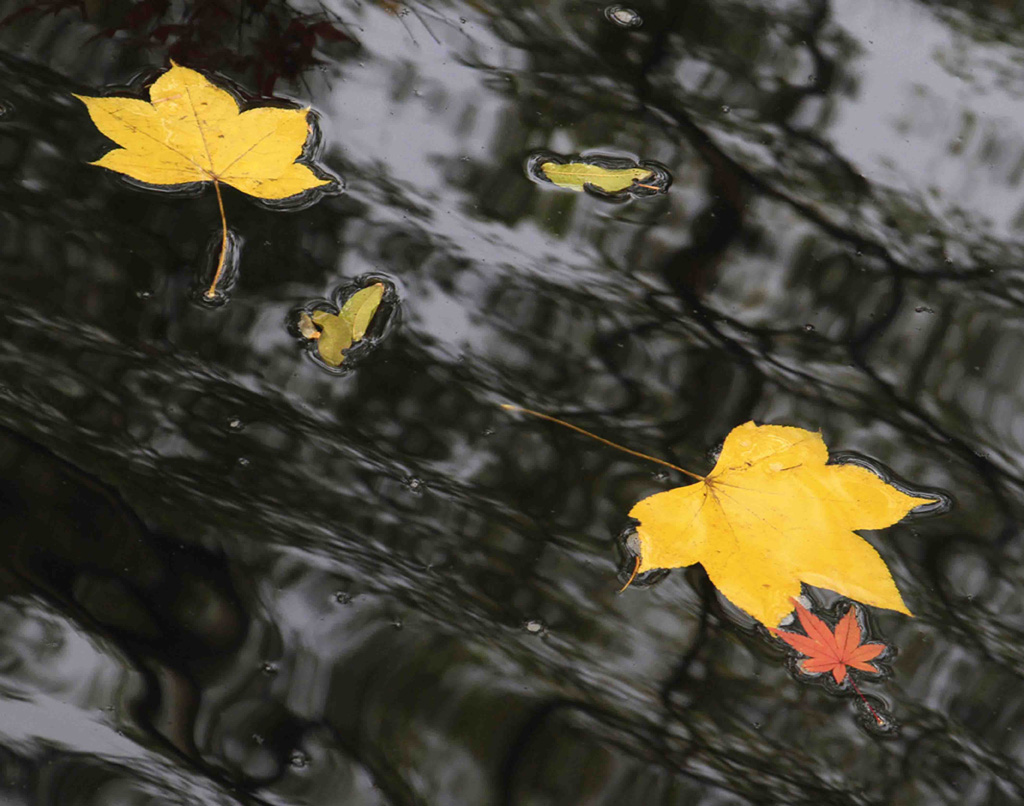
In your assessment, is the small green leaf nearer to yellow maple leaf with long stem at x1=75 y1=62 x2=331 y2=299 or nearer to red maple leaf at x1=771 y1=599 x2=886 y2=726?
yellow maple leaf with long stem at x1=75 y1=62 x2=331 y2=299

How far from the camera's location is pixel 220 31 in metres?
1.20

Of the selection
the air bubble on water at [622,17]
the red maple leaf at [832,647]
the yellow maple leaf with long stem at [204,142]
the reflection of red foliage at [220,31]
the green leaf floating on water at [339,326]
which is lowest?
the red maple leaf at [832,647]

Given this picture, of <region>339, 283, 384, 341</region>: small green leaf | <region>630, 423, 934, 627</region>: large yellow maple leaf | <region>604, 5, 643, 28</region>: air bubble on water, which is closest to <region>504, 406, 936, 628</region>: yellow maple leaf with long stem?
<region>630, 423, 934, 627</region>: large yellow maple leaf

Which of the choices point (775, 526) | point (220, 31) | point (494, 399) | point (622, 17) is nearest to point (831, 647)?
point (775, 526)

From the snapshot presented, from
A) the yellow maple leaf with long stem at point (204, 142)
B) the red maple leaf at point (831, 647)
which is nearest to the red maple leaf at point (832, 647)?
the red maple leaf at point (831, 647)

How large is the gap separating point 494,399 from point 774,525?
1.12 ft

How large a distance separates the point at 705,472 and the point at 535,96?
1.85 ft

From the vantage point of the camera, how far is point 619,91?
121 centimetres

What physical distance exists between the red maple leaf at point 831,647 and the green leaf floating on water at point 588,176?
569 millimetres

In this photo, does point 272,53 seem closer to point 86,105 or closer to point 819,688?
point 86,105

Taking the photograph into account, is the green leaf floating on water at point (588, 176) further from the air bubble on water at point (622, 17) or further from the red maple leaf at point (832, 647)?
the red maple leaf at point (832, 647)

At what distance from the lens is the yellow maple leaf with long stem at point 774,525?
3.13 feet

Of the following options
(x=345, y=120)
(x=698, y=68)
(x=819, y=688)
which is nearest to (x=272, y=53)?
(x=345, y=120)

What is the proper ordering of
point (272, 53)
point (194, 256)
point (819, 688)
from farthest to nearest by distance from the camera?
1. point (272, 53)
2. point (194, 256)
3. point (819, 688)
